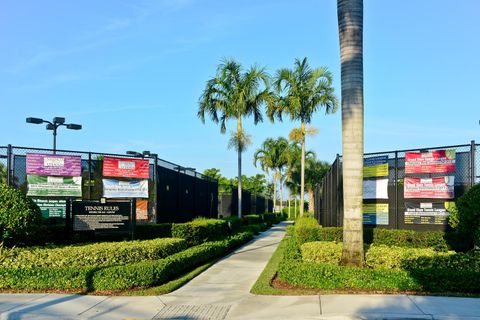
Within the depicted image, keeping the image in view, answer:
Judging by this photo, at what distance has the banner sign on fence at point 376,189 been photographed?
568 inches

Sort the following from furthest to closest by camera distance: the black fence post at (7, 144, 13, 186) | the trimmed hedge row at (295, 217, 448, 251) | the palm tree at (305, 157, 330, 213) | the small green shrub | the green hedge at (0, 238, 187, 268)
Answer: the palm tree at (305, 157, 330, 213)
the small green shrub
the black fence post at (7, 144, 13, 186)
the trimmed hedge row at (295, 217, 448, 251)
the green hedge at (0, 238, 187, 268)

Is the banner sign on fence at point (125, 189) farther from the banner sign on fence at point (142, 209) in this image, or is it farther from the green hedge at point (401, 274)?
the green hedge at point (401, 274)

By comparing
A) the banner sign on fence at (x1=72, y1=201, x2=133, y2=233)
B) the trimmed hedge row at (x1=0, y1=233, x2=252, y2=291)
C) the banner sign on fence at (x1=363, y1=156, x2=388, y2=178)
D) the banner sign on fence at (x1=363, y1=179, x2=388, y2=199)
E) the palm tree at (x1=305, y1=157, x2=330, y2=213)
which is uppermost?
the palm tree at (x1=305, y1=157, x2=330, y2=213)

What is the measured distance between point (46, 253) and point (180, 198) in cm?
911

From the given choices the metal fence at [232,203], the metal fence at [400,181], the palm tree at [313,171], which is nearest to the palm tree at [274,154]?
the palm tree at [313,171]

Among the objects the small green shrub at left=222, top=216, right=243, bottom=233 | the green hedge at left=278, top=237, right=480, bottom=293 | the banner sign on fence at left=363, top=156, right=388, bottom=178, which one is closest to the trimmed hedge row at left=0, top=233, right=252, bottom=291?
the green hedge at left=278, top=237, right=480, bottom=293

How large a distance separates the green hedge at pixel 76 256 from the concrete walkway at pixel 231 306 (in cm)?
137

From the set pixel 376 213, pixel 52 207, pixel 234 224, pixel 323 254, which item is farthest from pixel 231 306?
pixel 234 224

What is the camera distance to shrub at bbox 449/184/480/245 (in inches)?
415

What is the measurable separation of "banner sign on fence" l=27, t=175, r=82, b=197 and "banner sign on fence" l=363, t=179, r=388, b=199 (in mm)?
8712

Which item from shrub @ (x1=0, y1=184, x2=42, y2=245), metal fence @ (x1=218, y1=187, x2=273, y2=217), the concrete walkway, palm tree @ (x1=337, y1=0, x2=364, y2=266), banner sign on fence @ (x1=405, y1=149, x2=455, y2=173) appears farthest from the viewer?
metal fence @ (x1=218, y1=187, x2=273, y2=217)

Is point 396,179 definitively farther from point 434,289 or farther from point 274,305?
point 274,305

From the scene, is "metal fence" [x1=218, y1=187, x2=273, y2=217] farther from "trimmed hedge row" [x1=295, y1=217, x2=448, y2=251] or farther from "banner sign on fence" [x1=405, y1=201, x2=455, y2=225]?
"banner sign on fence" [x1=405, y1=201, x2=455, y2=225]

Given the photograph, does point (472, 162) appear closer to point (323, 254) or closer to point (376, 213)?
point (376, 213)
